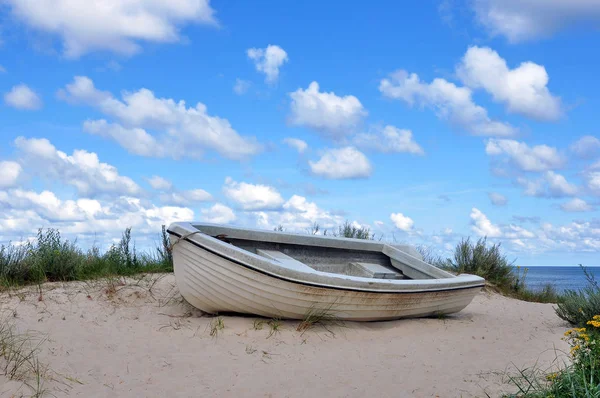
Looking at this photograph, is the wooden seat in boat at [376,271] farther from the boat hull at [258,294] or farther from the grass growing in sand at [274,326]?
the grass growing in sand at [274,326]

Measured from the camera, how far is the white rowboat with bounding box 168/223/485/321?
6.70 metres

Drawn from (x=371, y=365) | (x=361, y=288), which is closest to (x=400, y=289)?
(x=361, y=288)

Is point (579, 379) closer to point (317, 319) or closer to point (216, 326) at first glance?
point (317, 319)

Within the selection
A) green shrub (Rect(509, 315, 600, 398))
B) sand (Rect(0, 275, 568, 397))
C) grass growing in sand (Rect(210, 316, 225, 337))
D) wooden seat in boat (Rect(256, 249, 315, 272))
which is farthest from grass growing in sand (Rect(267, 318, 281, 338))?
green shrub (Rect(509, 315, 600, 398))

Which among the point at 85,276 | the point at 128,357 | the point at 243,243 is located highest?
the point at 243,243

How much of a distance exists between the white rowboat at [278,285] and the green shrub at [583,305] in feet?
4.39

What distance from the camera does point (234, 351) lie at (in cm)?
639

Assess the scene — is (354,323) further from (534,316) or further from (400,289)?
(534,316)

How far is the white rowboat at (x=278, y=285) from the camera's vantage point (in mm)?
6703

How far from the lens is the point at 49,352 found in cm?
Result: 607

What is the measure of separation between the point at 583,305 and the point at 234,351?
508 centimetres

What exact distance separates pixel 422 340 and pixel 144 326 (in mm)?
3480

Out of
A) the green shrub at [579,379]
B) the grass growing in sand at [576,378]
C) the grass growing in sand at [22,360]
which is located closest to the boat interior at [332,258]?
the grass growing in sand at [22,360]

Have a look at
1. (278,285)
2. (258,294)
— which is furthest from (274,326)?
(278,285)
